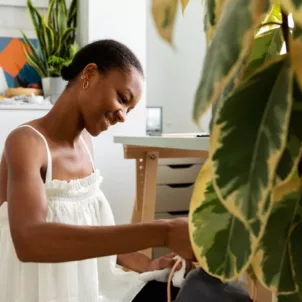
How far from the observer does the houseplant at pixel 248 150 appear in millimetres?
375

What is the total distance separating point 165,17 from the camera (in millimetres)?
473

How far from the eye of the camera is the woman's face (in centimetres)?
113

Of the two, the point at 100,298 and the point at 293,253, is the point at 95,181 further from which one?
the point at 293,253

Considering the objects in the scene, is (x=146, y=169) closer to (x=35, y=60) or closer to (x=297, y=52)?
(x=35, y=60)

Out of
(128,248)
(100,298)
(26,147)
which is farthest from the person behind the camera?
(100,298)

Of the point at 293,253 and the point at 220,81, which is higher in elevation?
the point at 220,81

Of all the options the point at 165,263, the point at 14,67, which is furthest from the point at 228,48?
the point at 14,67

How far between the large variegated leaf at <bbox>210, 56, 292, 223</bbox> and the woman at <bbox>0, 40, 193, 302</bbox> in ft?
1.89

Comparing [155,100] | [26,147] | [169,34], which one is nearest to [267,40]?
[169,34]

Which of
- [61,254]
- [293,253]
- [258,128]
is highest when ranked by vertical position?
[258,128]

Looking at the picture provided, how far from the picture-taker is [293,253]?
47 centimetres

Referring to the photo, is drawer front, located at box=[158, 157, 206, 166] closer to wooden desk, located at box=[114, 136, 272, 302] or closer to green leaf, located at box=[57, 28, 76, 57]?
wooden desk, located at box=[114, 136, 272, 302]

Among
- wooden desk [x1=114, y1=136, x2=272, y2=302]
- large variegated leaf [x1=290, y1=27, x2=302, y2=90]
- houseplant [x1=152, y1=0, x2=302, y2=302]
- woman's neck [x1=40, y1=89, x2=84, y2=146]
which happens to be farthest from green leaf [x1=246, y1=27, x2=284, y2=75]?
wooden desk [x1=114, y1=136, x2=272, y2=302]

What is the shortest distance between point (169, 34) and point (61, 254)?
1.46 ft
